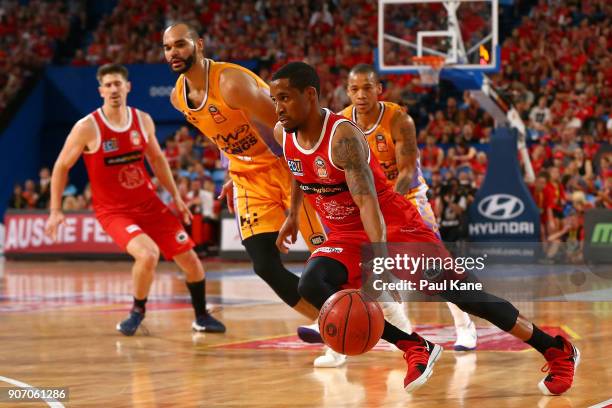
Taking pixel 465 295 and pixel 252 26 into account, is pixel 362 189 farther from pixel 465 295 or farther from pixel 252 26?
pixel 252 26

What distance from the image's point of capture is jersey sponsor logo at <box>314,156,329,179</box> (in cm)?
550

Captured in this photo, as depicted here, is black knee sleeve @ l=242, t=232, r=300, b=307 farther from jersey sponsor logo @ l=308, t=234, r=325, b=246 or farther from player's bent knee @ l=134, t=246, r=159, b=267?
player's bent knee @ l=134, t=246, r=159, b=267

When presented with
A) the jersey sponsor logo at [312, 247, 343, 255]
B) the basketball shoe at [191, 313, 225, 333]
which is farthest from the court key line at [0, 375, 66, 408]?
the basketball shoe at [191, 313, 225, 333]

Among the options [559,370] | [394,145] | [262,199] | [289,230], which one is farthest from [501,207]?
[559,370]

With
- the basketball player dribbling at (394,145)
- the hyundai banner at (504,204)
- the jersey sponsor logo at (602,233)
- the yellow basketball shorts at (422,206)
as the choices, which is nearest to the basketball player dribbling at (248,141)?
the basketball player dribbling at (394,145)

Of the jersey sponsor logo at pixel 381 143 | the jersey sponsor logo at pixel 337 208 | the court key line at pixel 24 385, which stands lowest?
the court key line at pixel 24 385

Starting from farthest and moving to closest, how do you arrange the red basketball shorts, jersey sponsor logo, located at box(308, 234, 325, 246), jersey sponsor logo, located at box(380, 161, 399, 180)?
1. the red basketball shorts
2. jersey sponsor logo, located at box(380, 161, 399, 180)
3. jersey sponsor logo, located at box(308, 234, 325, 246)

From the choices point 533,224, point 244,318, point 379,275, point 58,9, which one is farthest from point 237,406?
point 58,9

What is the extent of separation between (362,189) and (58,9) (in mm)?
23004

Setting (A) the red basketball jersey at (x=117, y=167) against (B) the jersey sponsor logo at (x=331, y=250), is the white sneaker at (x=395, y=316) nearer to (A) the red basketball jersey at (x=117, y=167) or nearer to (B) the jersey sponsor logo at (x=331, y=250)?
(B) the jersey sponsor logo at (x=331, y=250)

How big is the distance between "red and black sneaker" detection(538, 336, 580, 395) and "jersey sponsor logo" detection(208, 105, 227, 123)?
284 centimetres

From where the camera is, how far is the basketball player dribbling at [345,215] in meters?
5.45

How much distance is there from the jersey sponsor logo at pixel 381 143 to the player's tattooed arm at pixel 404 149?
9cm

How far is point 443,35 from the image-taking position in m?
15.2
